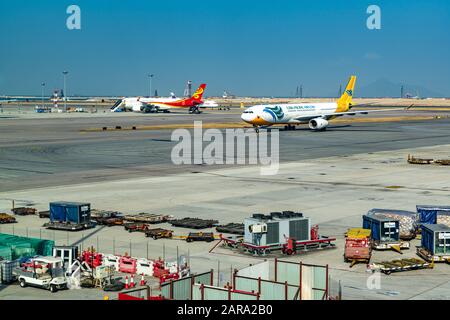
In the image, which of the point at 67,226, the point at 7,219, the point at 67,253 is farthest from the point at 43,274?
the point at 7,219

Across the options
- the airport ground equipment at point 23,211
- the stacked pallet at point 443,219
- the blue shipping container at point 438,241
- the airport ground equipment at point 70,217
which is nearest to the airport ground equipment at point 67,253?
the airport ground equipment at point 70,217

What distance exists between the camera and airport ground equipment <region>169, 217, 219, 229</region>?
1706 inches

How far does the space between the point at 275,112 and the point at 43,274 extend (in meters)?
92.1

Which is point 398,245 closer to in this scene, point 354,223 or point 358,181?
point 354,223

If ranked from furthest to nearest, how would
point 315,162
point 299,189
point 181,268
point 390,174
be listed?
point 315,162 < point 390,174 < point 299,189 < point 181,268

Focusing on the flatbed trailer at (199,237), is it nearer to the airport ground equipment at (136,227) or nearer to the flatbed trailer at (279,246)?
the flatbed trailer at (279,246)

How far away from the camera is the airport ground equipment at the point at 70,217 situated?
143 ft

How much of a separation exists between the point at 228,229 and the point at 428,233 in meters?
11.6

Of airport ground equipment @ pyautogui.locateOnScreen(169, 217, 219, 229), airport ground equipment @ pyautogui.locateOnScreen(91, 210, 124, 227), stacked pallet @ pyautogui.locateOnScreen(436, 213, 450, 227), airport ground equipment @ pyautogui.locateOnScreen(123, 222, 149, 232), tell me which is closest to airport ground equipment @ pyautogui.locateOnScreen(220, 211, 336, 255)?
airport ground equipment @ pyautogui.locateOnScreen(169, 217, 219, 229)

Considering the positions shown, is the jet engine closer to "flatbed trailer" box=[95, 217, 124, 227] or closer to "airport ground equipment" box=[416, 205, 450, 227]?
"airport ground equipment" box=[416, 205, 450, 227]

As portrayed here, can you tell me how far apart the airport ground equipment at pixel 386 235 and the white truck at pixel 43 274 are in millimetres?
17306

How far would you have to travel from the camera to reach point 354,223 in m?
44.6

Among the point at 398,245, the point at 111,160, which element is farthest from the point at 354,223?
the point at 111,160
